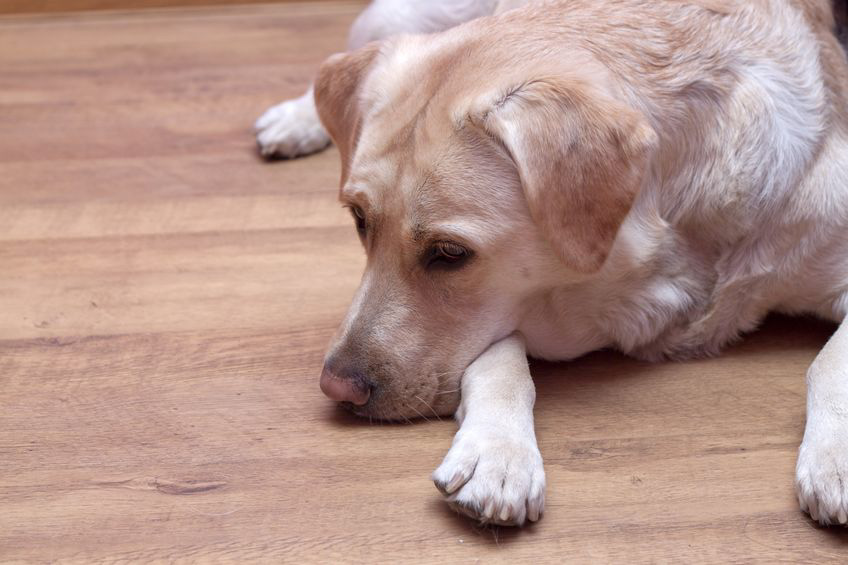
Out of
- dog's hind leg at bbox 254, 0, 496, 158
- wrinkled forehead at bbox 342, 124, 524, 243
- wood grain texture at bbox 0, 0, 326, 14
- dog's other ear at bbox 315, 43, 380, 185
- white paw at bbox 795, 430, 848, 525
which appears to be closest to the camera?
white paw at bbox 795, 430, 848, 525

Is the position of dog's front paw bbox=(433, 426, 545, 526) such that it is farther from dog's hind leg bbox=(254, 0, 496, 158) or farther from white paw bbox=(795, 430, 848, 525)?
dog's hind leg bbox=(254, 0, 496, 158)

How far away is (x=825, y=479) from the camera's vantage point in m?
1.58

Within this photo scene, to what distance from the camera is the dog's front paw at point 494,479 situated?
156 centimetres

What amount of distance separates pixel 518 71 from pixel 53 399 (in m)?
1.06

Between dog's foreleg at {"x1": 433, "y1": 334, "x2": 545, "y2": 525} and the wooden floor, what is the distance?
0.20 ft

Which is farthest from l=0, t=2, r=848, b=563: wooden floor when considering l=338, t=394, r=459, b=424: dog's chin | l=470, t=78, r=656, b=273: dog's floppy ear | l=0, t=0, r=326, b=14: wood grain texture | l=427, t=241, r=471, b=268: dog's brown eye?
l=0, t=0, r=326, b=14: wood grain texture

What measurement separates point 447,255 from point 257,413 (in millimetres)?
485

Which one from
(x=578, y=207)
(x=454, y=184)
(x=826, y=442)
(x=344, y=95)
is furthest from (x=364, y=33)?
(x=826, y=442)

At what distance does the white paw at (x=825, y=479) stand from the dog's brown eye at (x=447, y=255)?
0.63 m

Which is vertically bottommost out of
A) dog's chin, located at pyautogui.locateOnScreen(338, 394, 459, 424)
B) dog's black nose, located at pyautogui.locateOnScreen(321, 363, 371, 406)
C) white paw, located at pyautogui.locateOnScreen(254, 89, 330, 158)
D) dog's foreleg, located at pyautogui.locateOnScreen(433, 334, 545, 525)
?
white paw, located at pyautogui.locateOnScreen(254, 89, 330, 158)

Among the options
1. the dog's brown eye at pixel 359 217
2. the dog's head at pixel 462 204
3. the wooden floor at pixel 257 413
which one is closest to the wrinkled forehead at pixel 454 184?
the dog's head at pixel 462 204

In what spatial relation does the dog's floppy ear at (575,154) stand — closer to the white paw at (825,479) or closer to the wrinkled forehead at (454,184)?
the wrinkled forehead at (454,184)

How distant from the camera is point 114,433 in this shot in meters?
1.87

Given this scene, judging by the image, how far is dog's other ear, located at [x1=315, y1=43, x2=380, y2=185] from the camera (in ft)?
6.54
